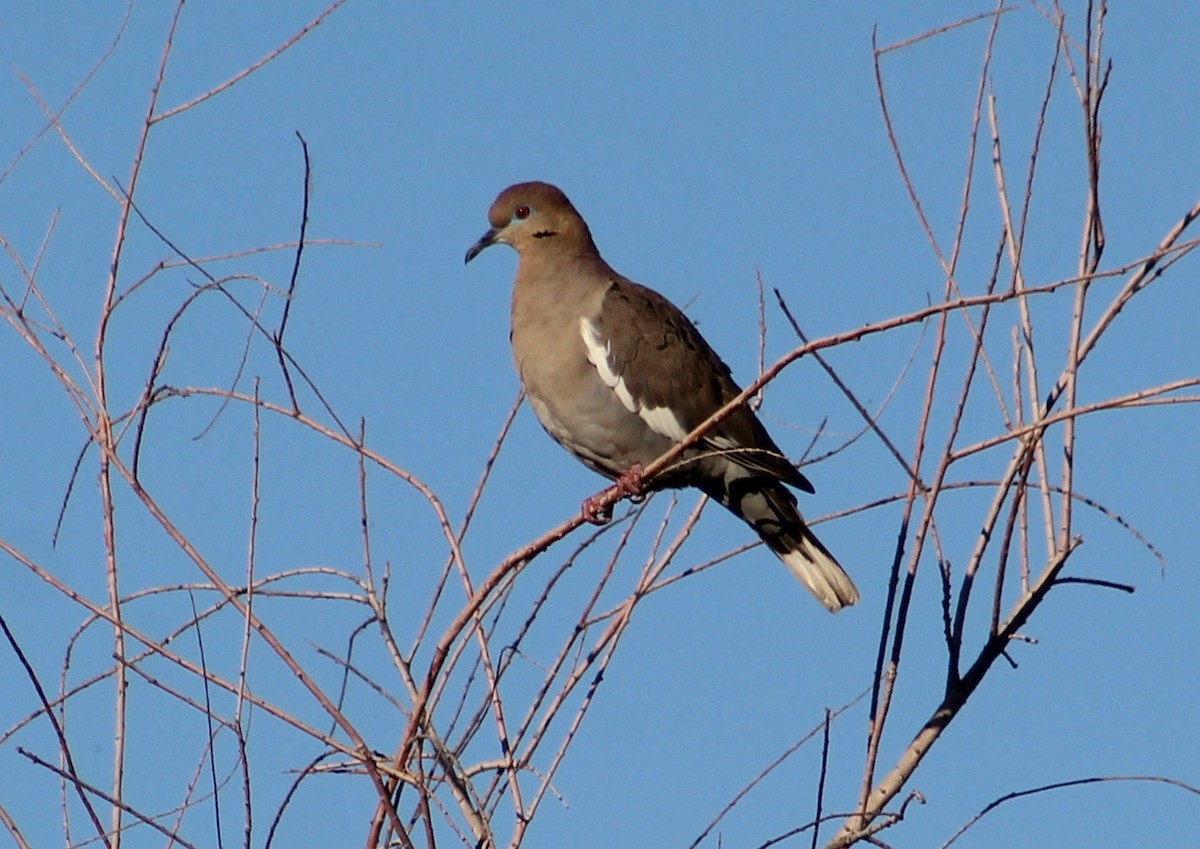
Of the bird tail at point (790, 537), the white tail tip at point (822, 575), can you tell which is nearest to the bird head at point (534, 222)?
the bird tail at point (790, 537)

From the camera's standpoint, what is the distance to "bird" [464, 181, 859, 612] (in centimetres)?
437

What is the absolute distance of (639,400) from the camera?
4.41 m

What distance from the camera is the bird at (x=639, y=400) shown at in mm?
4367

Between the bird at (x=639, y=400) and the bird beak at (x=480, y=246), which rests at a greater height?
the bird beak at (x=480, y=246)

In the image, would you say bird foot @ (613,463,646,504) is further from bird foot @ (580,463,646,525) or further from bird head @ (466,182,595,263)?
bird head @ (466,182,595,263)

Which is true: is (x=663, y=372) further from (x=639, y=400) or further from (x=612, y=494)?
(x=612, y=494)

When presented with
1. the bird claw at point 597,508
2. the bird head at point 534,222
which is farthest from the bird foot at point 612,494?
the bird head at point 534,222

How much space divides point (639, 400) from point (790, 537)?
0.60 m

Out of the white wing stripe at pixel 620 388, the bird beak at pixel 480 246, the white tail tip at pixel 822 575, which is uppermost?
the bird beak at pixel 480 246

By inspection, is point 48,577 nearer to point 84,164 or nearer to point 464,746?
point 464,746

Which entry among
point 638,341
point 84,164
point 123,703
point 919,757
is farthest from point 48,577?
point 638,341

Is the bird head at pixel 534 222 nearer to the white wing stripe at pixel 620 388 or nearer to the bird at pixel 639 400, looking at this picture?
the bird at pixel 639 400

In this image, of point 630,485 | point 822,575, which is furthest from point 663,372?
point 822,575

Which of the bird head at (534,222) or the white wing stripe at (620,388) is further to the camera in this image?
the bird head at (534,222)
